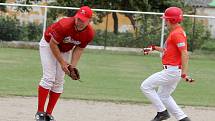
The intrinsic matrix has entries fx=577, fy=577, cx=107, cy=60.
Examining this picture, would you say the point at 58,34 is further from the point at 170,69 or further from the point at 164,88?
the point at 164,88

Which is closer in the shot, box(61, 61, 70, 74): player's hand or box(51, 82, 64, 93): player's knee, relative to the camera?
box(61, 61, 70, 74): player's hand

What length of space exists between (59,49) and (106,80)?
7.33 m

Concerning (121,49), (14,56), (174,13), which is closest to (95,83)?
(174,13)

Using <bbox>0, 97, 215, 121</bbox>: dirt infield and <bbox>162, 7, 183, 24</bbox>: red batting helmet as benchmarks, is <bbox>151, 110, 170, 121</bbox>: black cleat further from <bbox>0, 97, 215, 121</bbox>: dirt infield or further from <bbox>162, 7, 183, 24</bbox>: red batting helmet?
<bbox>162, 7, 183, 24</bbox>: red batting helmet

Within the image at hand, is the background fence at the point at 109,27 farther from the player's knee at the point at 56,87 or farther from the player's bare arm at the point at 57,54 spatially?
the player's bare arm at the point at 57,54

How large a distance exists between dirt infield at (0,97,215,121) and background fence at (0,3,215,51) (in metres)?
17.8

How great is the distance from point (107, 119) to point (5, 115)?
1650 millimetres

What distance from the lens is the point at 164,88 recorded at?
896 centimetres

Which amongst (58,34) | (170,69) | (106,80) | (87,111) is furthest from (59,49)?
(106,80)

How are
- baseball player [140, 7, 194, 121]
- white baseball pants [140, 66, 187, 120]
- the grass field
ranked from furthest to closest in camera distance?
the grass field < white baseball pants [140, 66, 187, 120] < baseball player [140, 7, 194, 121]

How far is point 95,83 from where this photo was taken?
15.0 meters

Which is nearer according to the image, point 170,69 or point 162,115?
point 170,69

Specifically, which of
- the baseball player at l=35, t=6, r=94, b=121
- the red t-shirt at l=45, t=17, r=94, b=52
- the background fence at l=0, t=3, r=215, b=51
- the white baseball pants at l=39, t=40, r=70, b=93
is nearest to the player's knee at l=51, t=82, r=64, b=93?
the baseball player at l=35, t=6, r=94, b=121

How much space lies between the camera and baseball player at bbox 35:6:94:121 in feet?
27.5
